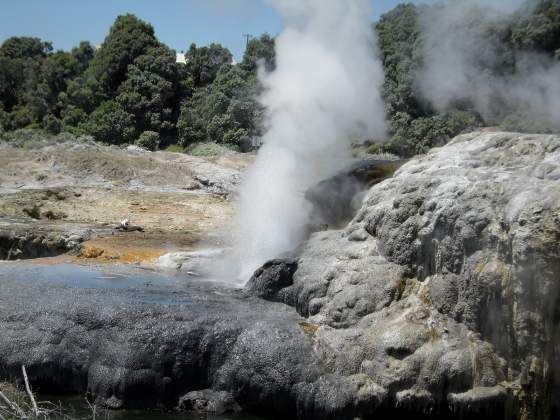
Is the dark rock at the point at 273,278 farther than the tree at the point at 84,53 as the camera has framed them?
No

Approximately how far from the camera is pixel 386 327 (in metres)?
6.35

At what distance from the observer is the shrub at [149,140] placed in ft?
88.5

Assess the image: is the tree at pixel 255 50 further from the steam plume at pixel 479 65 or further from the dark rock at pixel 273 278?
the dark rock at pixel 273 278

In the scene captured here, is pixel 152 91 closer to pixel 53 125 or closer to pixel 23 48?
pixel 53 125

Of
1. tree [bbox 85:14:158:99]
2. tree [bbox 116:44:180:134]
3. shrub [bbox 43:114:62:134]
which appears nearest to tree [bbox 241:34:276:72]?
tree [bbox 116:44:180:134]

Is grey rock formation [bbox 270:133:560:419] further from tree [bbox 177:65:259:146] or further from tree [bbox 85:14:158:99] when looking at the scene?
tree [bbox 85:14:158:99]

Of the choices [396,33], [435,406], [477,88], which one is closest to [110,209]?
[435,406]

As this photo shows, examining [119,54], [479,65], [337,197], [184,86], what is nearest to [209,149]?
[184,86]

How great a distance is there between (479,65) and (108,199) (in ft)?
50.0

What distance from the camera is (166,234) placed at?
12.6 meters

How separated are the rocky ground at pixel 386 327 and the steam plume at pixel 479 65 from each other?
17.7m

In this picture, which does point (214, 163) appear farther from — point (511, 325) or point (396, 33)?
point (511, 325)

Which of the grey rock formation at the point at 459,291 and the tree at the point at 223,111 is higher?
the tree at the point at 223,111

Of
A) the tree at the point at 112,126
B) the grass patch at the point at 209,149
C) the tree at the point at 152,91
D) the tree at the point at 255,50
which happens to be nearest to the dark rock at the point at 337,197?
the grass patch at the point at 209,149
